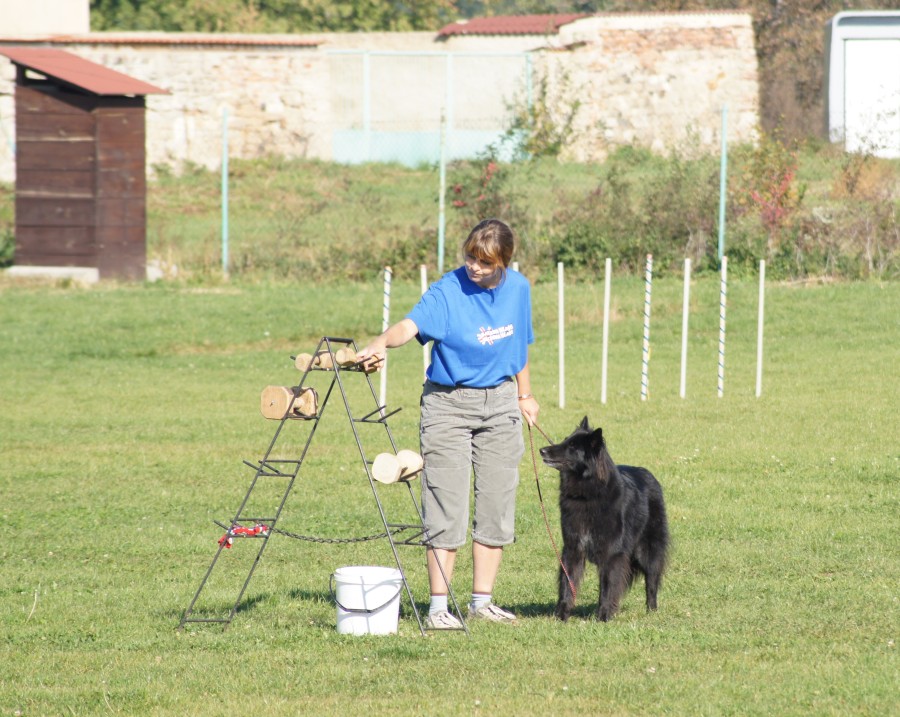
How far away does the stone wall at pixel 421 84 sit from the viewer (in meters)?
29.0

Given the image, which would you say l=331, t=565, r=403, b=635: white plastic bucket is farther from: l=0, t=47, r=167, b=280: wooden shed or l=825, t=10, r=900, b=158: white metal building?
l=825, t=10, r=900, b=158: white metal building

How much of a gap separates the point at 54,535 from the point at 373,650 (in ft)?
11.5

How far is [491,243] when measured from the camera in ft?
20.8

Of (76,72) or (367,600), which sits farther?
(76,72)

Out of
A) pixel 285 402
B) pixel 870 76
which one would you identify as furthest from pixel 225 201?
pixel 285 402

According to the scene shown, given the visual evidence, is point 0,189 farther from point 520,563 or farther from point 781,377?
point 520,563

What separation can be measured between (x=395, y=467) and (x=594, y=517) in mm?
1161

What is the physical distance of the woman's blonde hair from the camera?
6352mm

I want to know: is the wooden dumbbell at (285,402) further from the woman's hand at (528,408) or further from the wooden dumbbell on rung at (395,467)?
the woman's hand at (528,408)

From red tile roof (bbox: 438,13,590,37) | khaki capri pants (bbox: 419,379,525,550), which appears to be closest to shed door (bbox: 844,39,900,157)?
red tile roof (bbox: 438,13,590,37)

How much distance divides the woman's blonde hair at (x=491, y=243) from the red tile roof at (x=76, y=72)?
1564 centimetres

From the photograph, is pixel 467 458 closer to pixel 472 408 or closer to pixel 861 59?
pixel 472 408

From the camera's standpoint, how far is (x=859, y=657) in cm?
599

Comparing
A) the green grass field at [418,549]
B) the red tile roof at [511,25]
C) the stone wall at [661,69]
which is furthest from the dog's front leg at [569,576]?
the red tile roof at [511,25]
